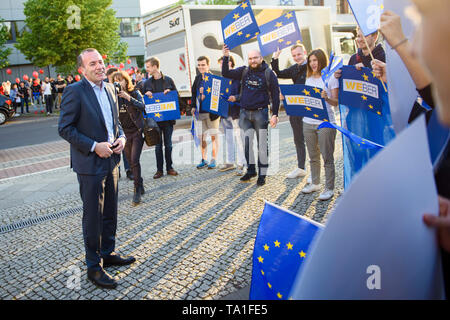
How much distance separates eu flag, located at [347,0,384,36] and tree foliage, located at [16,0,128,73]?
24.7 metres

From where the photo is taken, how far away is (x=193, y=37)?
38.5 feet

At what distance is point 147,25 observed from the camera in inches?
539

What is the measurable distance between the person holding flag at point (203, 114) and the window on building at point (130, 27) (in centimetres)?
3952

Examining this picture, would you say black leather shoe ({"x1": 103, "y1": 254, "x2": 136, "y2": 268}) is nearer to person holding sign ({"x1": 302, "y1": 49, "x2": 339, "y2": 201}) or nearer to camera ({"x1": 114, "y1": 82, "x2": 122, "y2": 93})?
camera ({"x1": 114, "y1": 82, "x2": 122, "y2": 93})

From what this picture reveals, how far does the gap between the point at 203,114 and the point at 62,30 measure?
21.1m

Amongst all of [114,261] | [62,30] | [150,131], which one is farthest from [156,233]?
[62,30]

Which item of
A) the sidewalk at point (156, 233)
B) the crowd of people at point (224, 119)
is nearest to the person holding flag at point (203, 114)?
the crowd of people at point (224, 119)

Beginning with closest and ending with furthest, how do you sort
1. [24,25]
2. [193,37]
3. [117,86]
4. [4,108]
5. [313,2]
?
[117,86] → [193,37] → [4,108] → [24,25] → [313,2]

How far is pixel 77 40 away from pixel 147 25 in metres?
13.4

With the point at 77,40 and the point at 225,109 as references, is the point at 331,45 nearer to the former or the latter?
the point at 225,109

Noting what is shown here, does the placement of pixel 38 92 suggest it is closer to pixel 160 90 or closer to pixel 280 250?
pixel 160 90

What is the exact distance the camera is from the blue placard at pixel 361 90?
3396 mm

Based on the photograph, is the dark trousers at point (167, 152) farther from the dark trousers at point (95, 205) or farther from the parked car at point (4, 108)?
the parked car at point (4, 108)

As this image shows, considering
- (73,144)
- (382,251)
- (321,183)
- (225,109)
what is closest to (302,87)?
(321,183)
